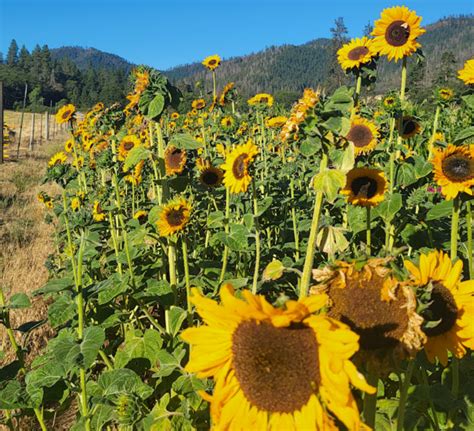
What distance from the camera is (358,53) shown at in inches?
164

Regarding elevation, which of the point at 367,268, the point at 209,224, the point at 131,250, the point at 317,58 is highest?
the point at 317,58

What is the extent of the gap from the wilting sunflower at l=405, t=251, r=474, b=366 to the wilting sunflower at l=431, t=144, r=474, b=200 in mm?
973

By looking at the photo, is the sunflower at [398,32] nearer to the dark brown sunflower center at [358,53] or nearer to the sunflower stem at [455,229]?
the dark brown sunflower center at [358,53]

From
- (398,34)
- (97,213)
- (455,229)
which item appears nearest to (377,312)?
(455,229)

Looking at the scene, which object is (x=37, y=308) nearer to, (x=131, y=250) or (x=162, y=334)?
(x=131, y=250)

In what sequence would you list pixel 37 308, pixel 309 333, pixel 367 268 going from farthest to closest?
→ pixel 37 308 < pixel 367 268 < pixel 309 333

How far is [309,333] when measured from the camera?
0.97 metres

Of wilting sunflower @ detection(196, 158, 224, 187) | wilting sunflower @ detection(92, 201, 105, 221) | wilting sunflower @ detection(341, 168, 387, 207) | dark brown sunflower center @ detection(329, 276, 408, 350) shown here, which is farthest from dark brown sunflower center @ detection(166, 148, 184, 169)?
dark brown sunflower center @ detection(329, 276, 408, 350)

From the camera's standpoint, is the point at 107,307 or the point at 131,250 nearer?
the point at 107,307

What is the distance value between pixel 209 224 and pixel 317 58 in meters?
201

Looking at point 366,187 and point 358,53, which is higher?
point 358,53

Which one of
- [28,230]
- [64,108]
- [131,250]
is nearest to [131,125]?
[28,230]

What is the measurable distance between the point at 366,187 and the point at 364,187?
0.01 metres

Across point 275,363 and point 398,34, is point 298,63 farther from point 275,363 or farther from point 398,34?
point 275,363
